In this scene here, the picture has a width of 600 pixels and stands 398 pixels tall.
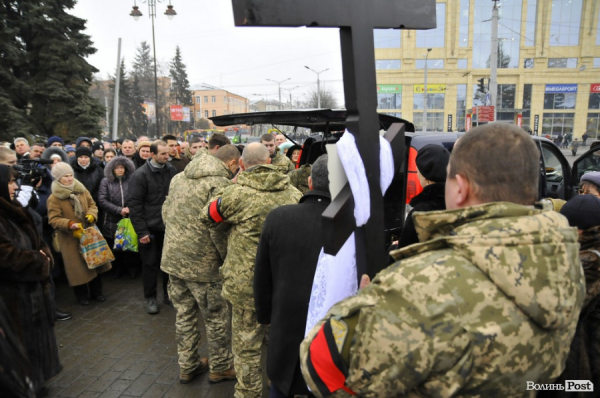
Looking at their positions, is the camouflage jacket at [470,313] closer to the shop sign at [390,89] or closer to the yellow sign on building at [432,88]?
the shop sign at [390,89]

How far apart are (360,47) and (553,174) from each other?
675cm

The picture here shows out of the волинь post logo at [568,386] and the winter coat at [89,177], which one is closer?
the волинь post logo at [568,386]

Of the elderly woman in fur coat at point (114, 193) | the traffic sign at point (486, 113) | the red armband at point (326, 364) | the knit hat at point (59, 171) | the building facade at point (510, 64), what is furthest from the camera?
the building facade at point (510, 64)

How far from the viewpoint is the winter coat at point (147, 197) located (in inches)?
201

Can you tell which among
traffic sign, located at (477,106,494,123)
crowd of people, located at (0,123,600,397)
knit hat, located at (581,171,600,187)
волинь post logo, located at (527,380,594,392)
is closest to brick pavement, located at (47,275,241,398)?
crowd of people, located at (0,123,600,397)

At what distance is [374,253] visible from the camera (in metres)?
1.48

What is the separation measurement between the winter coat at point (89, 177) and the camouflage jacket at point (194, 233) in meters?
3.25

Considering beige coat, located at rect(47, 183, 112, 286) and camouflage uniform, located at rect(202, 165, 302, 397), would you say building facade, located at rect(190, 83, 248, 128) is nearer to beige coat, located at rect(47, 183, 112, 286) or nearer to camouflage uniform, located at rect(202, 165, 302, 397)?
beige coat, located at rect(47, 183, 112, 286)

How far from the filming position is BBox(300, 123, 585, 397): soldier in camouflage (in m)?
1.09

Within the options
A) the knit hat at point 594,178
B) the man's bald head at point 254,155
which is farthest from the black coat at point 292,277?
the knit hat at point 594,178

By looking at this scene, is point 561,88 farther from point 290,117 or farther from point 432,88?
point 290,117

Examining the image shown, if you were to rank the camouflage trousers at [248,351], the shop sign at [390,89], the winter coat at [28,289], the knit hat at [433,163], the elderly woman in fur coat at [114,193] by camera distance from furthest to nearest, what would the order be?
the shop sign at [390,89], the elderly woman in fur coat at [114,193], the camouflage trousers at [248,351], the winter coat at [28,289], the knit hat at [433,163]

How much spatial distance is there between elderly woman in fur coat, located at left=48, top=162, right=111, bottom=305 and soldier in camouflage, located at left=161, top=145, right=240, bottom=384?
224 centimetres

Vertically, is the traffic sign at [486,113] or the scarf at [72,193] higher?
the traffic sign at [486,113]
